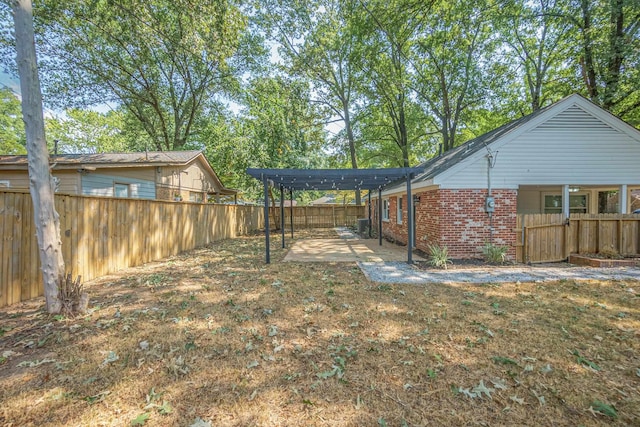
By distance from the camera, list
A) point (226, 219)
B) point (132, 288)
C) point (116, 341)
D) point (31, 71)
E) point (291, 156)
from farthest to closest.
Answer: point (291, 156), point (226, 219), point (132, 288), point (31, 71), point (116, 341)

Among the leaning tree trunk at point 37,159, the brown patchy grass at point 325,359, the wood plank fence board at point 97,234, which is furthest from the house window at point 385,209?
the leaning tree trunk at point 37,159

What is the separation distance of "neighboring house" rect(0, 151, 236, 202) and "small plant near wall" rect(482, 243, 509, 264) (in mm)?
13050

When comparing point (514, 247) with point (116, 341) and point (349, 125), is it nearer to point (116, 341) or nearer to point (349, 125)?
point (116, 341)

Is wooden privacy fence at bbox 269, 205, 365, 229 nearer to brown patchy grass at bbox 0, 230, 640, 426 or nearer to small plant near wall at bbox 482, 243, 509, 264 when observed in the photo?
small plant near wall at bbox 482, 243, 509, 264

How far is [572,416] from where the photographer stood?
2.16m

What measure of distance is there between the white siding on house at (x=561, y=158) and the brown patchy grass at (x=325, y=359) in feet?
12.9

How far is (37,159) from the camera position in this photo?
3.77 m

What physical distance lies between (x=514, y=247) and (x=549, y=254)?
0.98m

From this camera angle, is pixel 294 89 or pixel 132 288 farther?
pixel 294 89

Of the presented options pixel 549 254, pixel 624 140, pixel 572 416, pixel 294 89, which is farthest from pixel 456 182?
pixel 294 89

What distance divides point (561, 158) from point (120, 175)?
16.7 m

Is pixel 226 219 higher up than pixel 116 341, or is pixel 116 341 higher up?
pixel 226 219

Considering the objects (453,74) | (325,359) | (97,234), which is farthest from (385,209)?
(325,359)

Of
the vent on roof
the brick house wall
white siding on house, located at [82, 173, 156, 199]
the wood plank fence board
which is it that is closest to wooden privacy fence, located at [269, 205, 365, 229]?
the wood plank fence board
